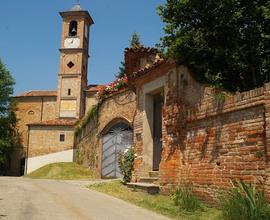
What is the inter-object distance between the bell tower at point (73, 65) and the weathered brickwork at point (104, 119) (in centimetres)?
2290

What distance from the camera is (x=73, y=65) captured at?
5616 cm

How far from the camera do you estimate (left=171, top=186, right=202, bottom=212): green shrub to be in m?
10.0

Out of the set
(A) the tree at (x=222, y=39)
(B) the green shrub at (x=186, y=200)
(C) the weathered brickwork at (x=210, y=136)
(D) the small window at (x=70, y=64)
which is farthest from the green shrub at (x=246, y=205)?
(D) the small window at (x=70, y=64)

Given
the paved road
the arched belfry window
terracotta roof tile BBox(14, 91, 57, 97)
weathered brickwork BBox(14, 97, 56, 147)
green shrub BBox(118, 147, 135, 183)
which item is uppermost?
the arched belfry window

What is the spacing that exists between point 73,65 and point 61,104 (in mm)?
5521

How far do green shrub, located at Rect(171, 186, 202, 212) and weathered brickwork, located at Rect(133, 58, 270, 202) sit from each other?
356mm

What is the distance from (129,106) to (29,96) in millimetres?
39418

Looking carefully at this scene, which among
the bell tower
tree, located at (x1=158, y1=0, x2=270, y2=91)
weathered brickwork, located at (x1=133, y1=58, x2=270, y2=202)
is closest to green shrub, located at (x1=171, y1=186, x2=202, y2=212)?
weathered brickwork, located at (x1=133, y1=58, x2=270, y2=202)

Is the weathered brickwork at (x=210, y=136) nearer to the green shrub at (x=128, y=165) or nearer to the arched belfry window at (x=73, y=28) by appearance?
the green shrub at (x=128, y=165)

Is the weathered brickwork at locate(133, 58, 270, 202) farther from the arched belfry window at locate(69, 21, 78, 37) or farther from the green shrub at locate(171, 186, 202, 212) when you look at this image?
the arched belfry window at locate(69, 21, 78, 37)

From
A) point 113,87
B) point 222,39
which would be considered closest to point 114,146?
point 113,87

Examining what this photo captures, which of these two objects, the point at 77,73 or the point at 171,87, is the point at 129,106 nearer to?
the point at 171,87

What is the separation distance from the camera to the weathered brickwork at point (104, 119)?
22.4 metres

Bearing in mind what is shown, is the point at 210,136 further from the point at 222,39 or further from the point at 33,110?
the point at 33,110
